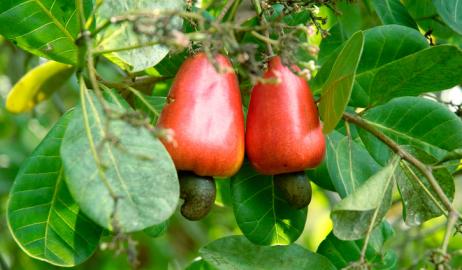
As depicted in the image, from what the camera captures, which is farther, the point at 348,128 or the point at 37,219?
the point at 348,128

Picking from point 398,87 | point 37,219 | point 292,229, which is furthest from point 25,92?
point 398,87

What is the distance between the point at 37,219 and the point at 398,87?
67cm

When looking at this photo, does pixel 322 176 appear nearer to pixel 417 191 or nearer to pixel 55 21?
pixel 417 191

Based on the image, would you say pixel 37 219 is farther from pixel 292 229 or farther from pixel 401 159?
pixel 401 159

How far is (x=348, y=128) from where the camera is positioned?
4.79 ft

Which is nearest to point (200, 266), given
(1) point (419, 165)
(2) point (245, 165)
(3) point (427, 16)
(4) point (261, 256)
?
(4) point (261, 256)

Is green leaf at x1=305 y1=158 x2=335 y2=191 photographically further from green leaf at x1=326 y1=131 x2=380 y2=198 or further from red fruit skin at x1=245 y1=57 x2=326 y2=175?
red fruit skin at x1=245 y1=57 x2=326 y2=175

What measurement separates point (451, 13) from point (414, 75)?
0.31 meters

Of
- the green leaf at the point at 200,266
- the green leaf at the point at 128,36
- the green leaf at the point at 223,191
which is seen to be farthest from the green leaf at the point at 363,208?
the green leaf at the point at 223,191

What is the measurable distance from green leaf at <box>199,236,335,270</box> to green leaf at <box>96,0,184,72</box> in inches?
14.4

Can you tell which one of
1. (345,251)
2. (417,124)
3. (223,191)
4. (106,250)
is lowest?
(106,250)

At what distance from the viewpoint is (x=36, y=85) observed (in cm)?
200

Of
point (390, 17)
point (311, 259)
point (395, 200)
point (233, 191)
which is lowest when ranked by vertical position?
point (395, 200)

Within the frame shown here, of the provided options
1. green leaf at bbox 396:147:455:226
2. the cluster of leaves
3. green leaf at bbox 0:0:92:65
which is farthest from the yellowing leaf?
green leaf at bbox 396:147:455:226
